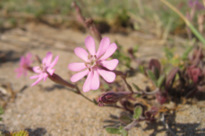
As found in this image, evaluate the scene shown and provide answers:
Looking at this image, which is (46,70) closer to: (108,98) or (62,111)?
(62,111)

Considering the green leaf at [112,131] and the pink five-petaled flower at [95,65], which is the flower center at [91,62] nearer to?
the pink five-petaled flower at [95,65]

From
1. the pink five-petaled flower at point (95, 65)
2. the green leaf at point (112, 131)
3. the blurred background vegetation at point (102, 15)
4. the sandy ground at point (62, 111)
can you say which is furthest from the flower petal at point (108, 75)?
the blurred background vegetation at point (102, 15)

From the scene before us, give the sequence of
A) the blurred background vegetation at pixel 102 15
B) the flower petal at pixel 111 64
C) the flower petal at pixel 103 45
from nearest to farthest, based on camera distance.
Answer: the flower petal at pixel 111 64
the flower petal at pixel 103 45
the blurred background vegetation at pixel 102 15

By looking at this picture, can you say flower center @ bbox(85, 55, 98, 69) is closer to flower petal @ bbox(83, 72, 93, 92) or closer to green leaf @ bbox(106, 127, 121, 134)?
flower petal @ bbox(83, 72, 93, 92)

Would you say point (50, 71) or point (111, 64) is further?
point (50, 71)

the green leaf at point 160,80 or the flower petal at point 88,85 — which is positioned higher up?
the green leaf at point 160,80

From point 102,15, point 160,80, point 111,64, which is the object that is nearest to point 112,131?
point 111,64

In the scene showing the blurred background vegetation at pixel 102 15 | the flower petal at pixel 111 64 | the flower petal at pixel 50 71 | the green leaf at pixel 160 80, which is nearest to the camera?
the flower petal at pixel 111 64

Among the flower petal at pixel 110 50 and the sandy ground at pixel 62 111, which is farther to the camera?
the sandy ground at pixel 62 111
